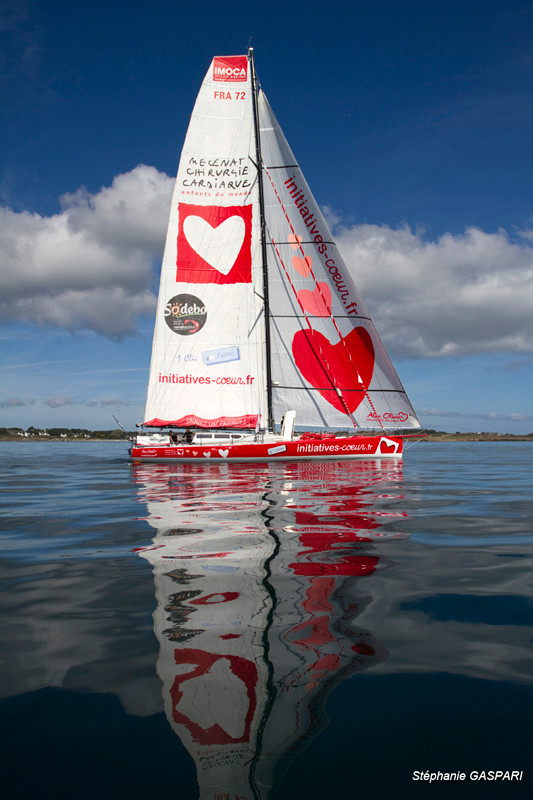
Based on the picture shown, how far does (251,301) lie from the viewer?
24.7 m

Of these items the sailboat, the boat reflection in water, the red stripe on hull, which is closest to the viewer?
the boat reflection in water

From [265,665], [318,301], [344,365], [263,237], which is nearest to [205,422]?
[344,365]

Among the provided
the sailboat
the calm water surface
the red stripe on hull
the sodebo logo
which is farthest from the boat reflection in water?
the sodebo logo

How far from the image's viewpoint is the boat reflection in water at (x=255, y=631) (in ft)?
6.70

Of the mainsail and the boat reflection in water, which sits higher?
the mainsail

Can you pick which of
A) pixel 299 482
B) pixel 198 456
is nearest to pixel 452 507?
pixel 299 482

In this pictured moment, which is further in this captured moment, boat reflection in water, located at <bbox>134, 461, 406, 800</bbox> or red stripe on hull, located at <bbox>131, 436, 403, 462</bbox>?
red stripe on hull, located at <bbox>131, 436, 403, 462</bbox>

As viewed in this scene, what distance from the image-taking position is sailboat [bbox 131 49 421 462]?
23.4 metres

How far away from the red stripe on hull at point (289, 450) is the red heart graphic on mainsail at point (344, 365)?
200 centimetres

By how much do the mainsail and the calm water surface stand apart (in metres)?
17.8

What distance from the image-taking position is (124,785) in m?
1.84

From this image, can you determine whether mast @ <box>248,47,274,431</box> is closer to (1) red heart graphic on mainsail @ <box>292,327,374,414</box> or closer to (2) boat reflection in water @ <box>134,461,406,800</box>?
(1) red heart graphic on mainsail @ <box>292,327,374,414</box>

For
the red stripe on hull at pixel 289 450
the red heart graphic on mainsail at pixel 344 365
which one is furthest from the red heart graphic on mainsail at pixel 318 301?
the red stripe on hull at pixel 289 450

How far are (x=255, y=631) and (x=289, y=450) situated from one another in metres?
18.8
